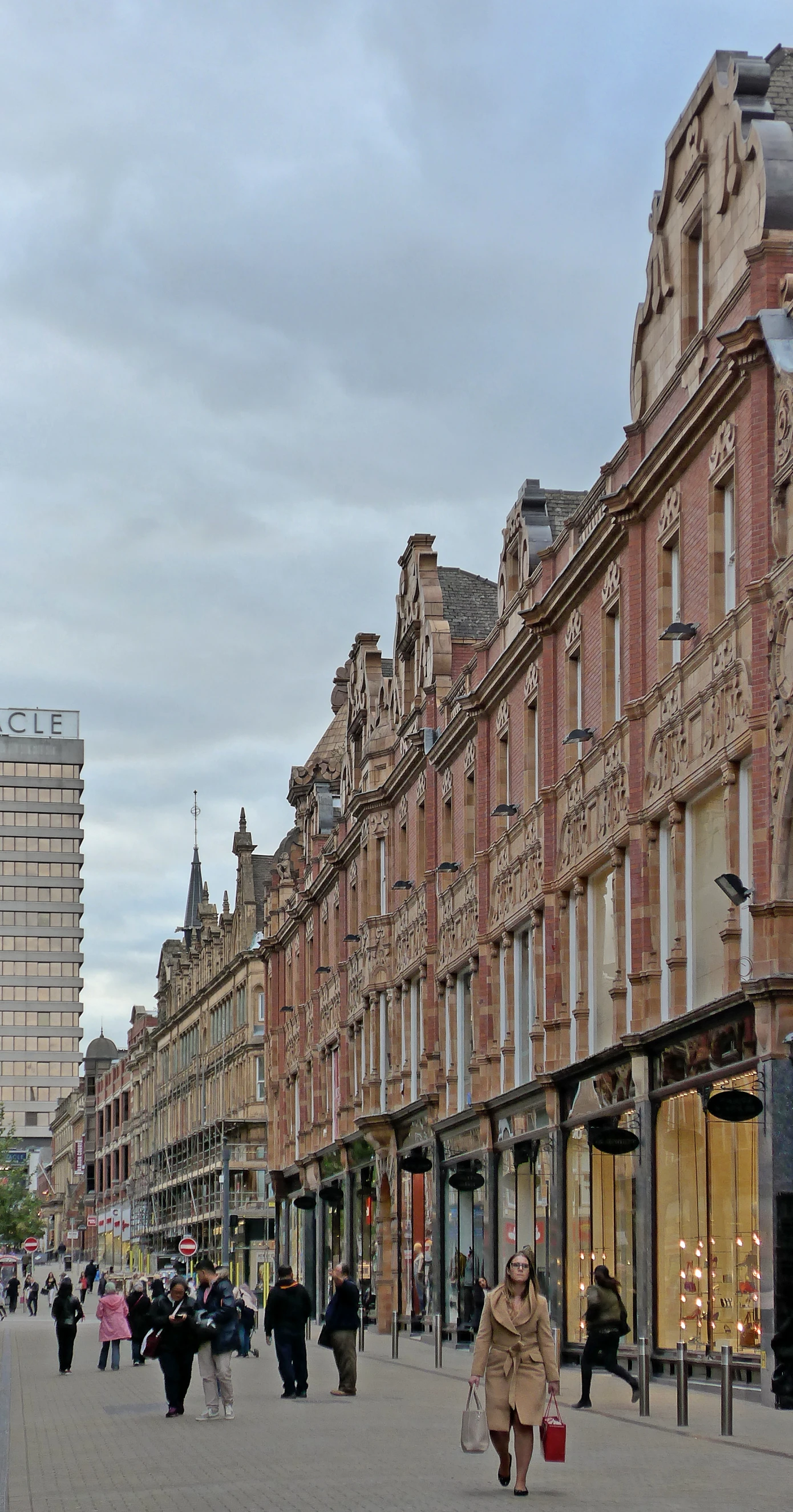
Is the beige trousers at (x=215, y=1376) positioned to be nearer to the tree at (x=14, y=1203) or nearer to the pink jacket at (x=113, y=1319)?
the pink jacket at (x=113, y=1319)

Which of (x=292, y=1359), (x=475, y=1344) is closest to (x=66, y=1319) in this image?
(x=292, y=1359)

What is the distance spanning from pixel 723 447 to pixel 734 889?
222 inches

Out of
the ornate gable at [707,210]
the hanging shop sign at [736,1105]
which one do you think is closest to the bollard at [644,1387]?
the hanging shop sign at [736,1105]

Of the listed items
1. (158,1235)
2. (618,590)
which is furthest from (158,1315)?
(158,1235)

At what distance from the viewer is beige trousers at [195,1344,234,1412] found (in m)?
22.5

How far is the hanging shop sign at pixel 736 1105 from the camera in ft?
74.2

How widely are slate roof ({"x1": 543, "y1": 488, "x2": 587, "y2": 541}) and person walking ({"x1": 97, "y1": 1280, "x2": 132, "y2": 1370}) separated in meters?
15.6

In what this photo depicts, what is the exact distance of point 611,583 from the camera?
1261 inches

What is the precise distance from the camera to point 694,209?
28.4m

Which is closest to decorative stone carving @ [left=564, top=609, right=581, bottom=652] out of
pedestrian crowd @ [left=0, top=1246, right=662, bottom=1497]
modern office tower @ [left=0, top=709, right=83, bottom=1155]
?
pedestrian crowd @ [left=0, top=1246, right=662, bottom=1497]

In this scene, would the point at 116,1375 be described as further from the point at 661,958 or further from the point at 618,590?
the point at 618,590

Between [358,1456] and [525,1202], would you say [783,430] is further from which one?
[525,1202]

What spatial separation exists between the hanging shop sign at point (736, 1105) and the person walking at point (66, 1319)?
584 inches

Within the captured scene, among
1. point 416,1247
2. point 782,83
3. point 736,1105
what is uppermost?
point 782,83
